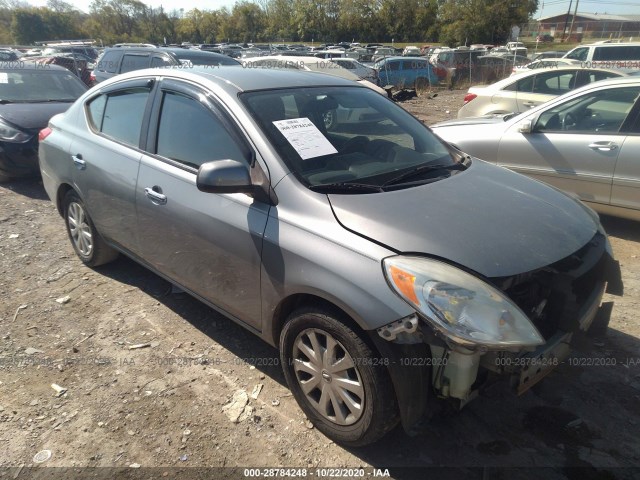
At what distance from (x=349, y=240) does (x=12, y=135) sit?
20.7 ft


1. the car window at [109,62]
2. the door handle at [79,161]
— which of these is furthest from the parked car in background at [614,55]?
the door handle at [79,161]

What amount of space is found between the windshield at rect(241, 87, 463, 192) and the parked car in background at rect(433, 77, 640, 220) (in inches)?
89.5

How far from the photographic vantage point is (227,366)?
2.99m

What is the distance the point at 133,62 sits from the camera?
1071 cm

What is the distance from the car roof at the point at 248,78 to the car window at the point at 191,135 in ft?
0.56

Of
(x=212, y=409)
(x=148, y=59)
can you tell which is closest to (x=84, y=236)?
(x=212, y=409)

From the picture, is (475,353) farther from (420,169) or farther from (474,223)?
(420,169)

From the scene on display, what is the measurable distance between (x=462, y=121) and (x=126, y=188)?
4.28 meters

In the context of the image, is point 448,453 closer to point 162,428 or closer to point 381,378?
point 381,378

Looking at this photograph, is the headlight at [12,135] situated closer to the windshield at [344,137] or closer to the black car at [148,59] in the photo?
the black car at [148,59]

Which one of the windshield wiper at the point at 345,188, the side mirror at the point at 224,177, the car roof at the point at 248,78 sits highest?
the car roof at the point at 248,78

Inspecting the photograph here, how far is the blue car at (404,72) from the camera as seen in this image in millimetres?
20562

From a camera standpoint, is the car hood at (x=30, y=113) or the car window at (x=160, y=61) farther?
the car window at (x=160, y=61)

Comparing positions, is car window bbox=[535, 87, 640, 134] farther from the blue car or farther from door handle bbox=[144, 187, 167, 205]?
the blue car
